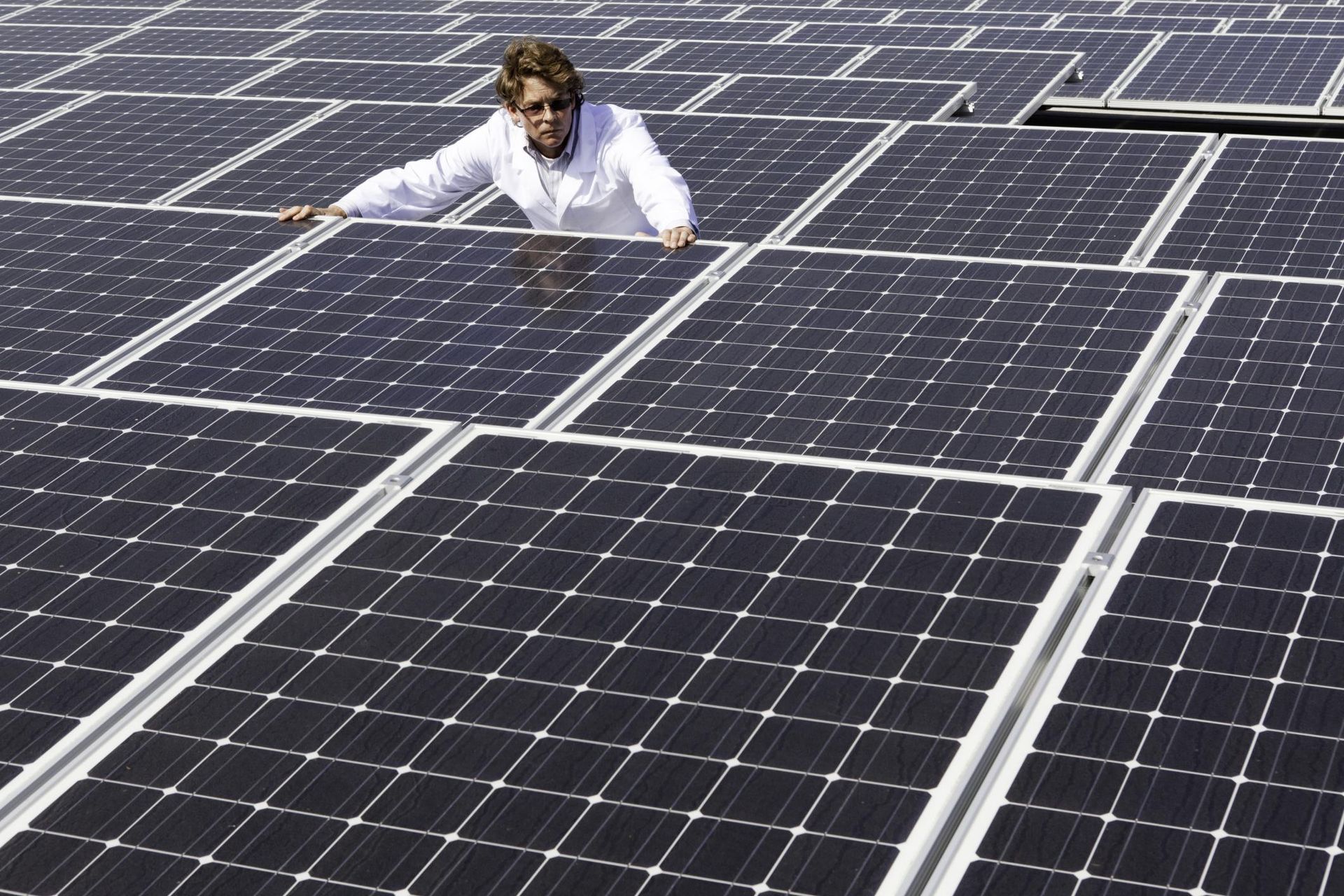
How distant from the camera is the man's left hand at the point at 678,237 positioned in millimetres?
10133

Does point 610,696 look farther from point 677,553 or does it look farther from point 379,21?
point 379,21

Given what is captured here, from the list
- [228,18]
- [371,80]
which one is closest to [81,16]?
[228,18]

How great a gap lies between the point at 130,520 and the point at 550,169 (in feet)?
17.5

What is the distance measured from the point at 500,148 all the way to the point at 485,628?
6.52 meters

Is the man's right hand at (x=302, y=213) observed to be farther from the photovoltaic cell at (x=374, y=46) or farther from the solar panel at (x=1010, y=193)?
the photovoltaic cell at (x=374, y=46)

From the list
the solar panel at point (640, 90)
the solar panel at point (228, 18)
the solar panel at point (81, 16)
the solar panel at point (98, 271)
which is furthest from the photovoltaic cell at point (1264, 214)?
the solar panel at point (81, 16)

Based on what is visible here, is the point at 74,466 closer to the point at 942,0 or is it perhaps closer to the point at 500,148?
the point at 500,148

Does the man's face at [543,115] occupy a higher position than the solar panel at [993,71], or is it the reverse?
the man's face at [543,115]

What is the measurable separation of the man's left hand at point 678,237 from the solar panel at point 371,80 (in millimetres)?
9797

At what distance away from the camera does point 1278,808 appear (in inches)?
189

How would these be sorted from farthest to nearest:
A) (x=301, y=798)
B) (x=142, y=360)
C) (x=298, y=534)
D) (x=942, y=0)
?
(x=942, y=0)
(x=142, y=360)
(x=298, y=534)
(x=301, y=798)

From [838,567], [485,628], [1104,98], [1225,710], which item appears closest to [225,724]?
[485,628]

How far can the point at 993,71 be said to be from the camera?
66.4 feet

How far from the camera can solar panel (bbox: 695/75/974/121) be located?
58.3 ft
